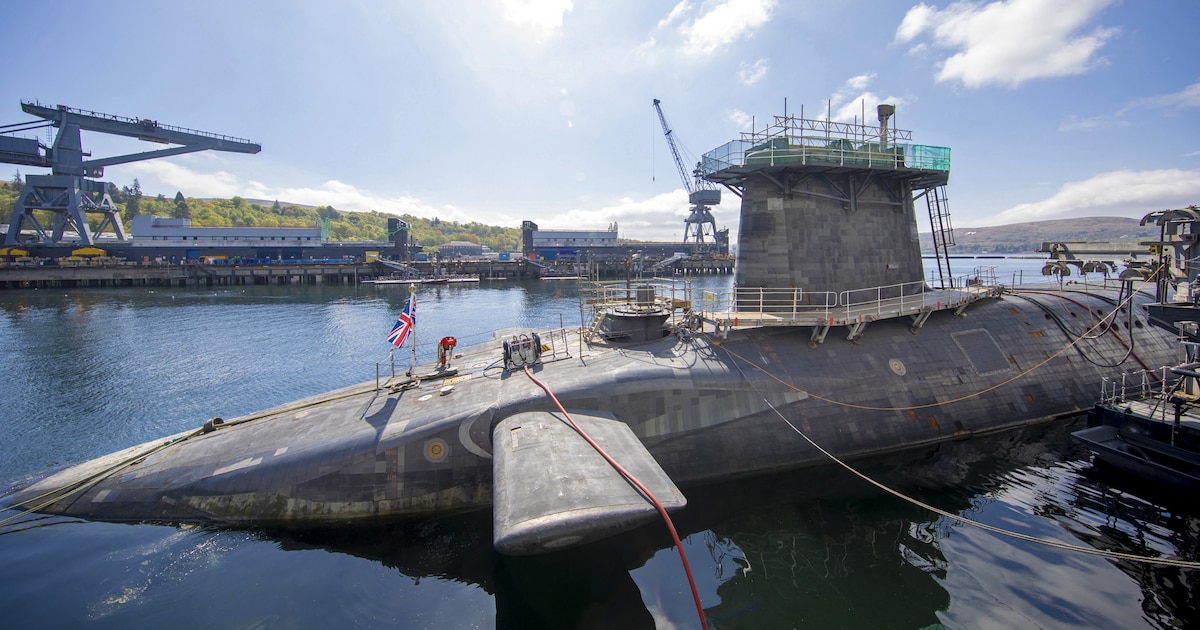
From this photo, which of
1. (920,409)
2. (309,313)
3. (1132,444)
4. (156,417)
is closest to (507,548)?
(920,409)

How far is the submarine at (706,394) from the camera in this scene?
12598 mm

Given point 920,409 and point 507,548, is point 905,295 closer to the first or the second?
point 920,409

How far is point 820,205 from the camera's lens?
1905 cm

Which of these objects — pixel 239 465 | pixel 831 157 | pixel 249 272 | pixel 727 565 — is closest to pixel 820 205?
pixel 831 157

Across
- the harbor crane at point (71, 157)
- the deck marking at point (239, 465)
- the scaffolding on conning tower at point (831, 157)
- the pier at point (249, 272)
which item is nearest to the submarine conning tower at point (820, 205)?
the scaffolding on conning tower at point (831, 157)

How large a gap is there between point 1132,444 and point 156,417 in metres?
33.3

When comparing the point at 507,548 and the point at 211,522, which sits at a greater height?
the point at 507,548

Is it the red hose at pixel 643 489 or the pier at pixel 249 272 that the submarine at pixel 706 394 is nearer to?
the red hose at pixel 643 489

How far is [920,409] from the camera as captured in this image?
55.6 ft

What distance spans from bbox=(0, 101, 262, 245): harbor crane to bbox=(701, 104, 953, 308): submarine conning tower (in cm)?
9259

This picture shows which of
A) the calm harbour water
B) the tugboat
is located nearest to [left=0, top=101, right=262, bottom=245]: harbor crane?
the calm harbour water

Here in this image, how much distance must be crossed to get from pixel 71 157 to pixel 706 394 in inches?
4143

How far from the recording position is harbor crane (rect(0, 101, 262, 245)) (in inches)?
2906

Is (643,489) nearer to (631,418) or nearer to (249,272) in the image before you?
(631,418)
